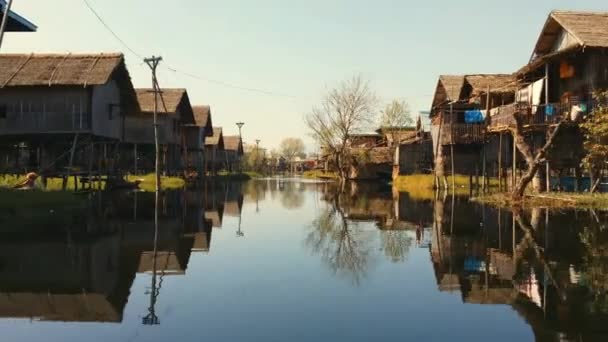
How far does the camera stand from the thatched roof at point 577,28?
891 inches

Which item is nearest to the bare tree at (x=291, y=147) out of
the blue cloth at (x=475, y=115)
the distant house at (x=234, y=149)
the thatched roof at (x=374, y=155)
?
the distant house at (x=234, y=149)

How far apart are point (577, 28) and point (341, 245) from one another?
55.3ft

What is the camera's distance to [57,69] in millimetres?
27078

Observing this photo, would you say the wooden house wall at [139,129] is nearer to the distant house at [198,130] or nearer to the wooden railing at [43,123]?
the distant house at [198,130]

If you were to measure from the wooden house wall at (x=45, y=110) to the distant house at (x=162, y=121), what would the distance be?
1102 centimetres

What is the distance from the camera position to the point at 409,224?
702 inches

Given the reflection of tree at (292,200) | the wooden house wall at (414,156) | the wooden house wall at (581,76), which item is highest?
the wooden house wall at (581,76)

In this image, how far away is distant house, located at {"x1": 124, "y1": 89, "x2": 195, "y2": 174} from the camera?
4188 cm

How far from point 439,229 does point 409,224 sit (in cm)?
196

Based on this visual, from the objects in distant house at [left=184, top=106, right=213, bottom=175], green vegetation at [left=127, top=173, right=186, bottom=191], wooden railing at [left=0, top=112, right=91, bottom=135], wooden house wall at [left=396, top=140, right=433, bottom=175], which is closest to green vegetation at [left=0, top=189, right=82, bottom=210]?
wooden railing at [left=0, top=112, right=91, bottom=135]

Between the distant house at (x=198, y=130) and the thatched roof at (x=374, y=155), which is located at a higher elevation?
the distant house at (x=198, y=130)

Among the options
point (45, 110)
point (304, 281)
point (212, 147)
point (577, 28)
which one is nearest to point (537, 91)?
point (577, 28)

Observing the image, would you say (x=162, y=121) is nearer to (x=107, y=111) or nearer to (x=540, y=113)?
(x=107, y=111)

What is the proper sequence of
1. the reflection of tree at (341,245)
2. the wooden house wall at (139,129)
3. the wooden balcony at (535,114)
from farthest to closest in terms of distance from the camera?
the wooden house wall at (139,129) < the wooden balcony at (535,114) < the reflection of tree at (341,245)
